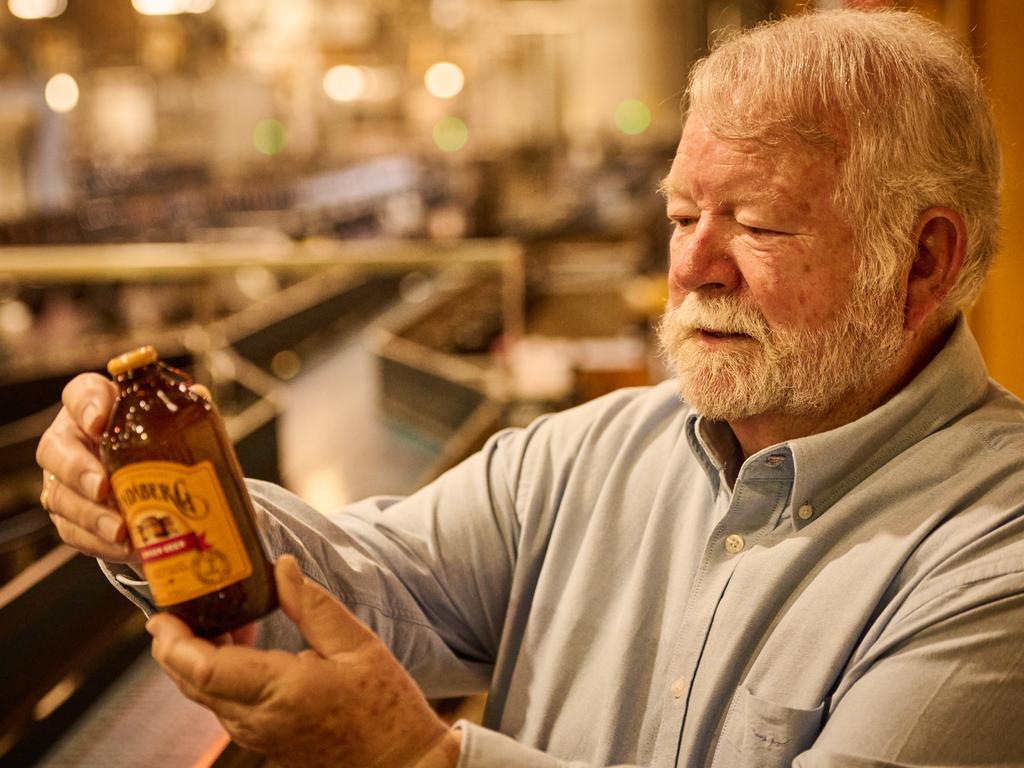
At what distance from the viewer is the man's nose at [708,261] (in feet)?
4.29

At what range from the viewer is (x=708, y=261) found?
1312 mm

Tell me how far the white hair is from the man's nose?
0.12m

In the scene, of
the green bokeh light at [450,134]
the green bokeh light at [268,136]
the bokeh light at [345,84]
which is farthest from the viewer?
the bokeh light at [345,84]

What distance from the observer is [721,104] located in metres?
1.31

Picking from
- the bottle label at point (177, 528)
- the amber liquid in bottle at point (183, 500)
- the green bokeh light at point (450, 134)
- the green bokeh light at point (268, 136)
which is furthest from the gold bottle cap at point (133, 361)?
the green bokeh light at point (450, 134)

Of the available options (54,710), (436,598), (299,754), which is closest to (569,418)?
(436,598)

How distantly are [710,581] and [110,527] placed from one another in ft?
2.31

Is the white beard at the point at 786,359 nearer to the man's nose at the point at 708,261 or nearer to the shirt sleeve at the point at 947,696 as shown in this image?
the man's nose at the point at 708,261

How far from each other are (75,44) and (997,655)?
45.9ft

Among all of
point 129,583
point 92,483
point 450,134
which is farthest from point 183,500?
point 450,134

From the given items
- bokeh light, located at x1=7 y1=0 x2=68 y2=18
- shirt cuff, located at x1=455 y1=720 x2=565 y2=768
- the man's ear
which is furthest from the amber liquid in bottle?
bokeh light, located at x1=7 y1=0 x2=68 y2=18

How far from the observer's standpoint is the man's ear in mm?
1327

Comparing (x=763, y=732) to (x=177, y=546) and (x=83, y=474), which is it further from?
(x=83, y=474)

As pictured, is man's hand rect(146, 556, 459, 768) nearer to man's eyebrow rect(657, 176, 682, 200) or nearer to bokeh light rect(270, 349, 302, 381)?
man's eyebrow rect(657, 176, 682, 200)
